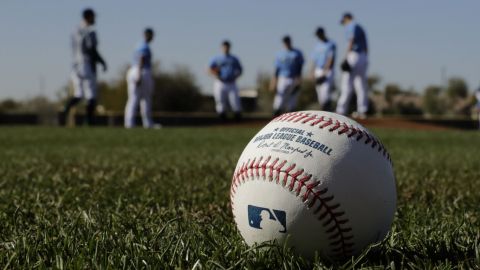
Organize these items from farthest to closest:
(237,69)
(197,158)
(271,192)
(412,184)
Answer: (237,69), (197,158), (412,184), (271,192)

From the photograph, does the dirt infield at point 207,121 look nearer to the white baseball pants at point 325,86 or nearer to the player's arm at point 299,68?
the player's arm at point 299,68

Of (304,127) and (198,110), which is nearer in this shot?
(304,127)

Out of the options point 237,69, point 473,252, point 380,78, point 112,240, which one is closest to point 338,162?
point 473,252

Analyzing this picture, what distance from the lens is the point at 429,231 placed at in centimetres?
254

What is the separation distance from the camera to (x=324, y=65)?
49.5 feet

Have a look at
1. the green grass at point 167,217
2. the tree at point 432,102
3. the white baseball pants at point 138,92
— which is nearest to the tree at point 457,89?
the tree at point 432,102

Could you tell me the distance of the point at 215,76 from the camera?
1736cm

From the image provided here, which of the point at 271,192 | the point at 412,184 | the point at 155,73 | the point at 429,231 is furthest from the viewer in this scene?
the point at 155,73

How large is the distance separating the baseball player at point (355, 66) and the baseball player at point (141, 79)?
4.19m

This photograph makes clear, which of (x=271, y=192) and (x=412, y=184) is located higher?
(x=271, y=192)

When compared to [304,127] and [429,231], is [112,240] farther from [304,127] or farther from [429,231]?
[429,231]

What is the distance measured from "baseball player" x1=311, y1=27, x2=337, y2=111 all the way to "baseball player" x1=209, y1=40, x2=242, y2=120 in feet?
7.69

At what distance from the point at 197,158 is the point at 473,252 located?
14.0ft
